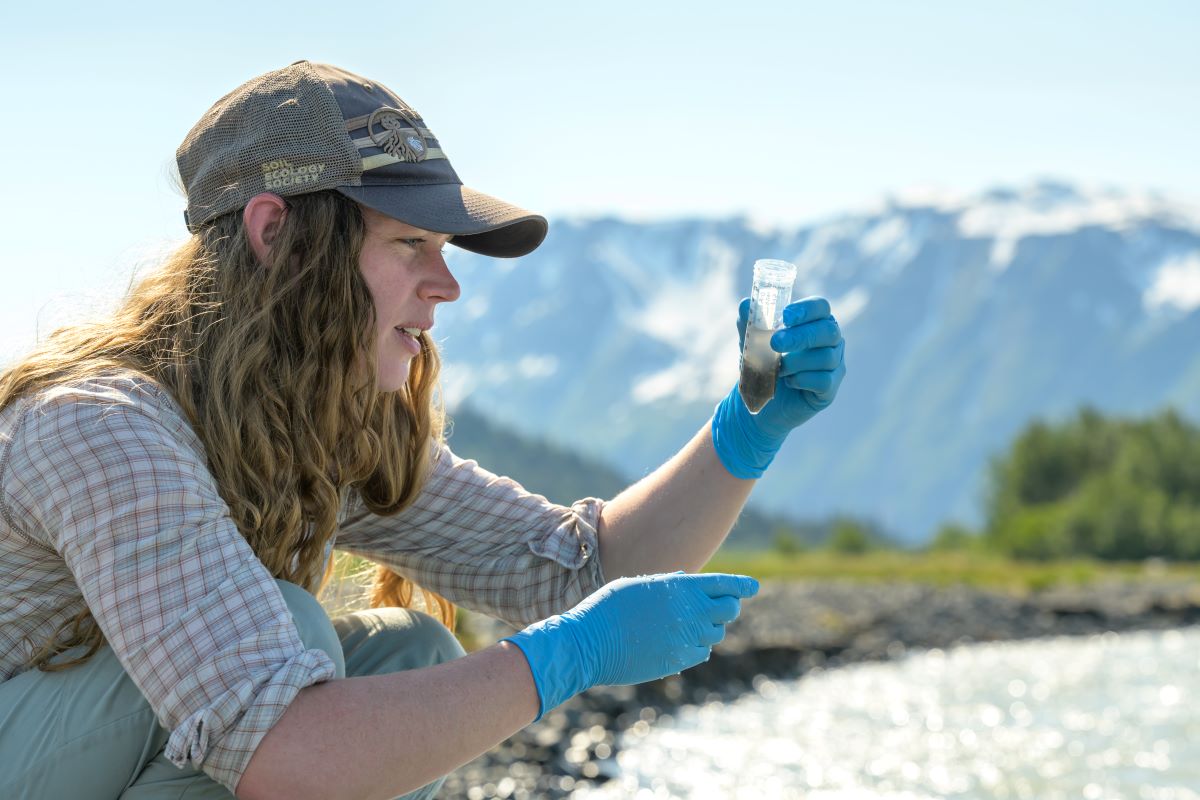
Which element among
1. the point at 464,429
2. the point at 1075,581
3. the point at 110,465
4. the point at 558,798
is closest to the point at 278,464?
the point at 110,465

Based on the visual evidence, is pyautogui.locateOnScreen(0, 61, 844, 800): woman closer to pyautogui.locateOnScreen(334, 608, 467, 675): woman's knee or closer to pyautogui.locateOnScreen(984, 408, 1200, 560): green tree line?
pyautogui.locateOnScreen(334, 608, 467, 675): woman's knee

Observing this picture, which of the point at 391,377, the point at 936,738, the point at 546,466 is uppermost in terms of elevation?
the point at 391,377

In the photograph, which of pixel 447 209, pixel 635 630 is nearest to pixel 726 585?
pixel 635 630

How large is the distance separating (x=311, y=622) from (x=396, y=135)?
0.90m

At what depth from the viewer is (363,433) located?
245cm

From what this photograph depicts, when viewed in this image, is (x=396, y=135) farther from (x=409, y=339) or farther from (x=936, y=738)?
(x=936, y=738)

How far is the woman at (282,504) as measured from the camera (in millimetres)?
1904

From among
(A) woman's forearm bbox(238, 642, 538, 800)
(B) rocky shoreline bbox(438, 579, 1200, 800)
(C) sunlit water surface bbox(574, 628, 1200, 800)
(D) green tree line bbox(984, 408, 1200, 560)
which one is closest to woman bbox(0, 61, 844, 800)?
(A) woman's forearm bbox(238, 642, 538, 800)

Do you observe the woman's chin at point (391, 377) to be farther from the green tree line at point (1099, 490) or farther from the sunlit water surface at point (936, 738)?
the green tree line at point (1099, 490)

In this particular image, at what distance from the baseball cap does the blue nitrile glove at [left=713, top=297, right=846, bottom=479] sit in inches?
27.4

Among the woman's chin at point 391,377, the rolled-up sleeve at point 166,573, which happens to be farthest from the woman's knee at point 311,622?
the woman's chin at point 391,377

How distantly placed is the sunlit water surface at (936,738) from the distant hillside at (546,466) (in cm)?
9419

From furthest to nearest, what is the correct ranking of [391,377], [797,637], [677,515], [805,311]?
1. [797,637]
2. [677,515]
3. [805,311]
4. [391,377]

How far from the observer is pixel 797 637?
46.2 feet
